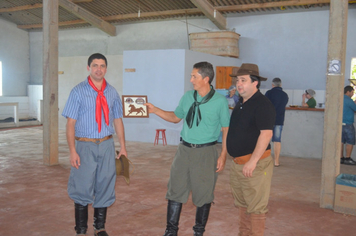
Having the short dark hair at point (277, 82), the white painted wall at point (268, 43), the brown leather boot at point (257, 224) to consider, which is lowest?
the brown leather boot at point (257, 224)

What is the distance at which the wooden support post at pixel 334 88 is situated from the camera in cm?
436

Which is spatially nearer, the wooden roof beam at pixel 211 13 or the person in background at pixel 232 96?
the person in background at pixel 232 96

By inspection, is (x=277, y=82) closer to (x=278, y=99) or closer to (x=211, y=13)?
(x=278, y=99)

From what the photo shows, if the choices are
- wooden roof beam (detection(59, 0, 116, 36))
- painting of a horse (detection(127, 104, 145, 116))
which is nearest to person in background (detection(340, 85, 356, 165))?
painting of a horse (detection(127, 104, 145, 116))

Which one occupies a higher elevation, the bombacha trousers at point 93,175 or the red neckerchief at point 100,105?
the red neckerchief at point 100,105

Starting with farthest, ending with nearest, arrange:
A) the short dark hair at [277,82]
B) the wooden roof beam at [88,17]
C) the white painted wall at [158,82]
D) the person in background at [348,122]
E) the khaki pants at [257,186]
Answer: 1. the wooden roof beam at [88,17]
2. the white painted wall at [158,82]
3. the person in background at [348,122]
4. the short dark hair at [277,82]
5. the khaki pants at [257,186]

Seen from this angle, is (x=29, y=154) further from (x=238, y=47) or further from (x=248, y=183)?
(x=238, y=47)

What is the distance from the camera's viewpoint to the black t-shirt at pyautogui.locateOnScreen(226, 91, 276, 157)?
2.75 meters

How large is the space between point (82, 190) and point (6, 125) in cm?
1183

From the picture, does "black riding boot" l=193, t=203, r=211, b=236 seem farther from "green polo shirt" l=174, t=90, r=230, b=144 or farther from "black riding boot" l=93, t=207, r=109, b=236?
"black riding boot" l=93, t=207, r=109, b=236

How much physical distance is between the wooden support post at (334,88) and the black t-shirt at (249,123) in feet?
6.42

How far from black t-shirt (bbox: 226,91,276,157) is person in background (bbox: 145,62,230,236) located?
0.18 metres

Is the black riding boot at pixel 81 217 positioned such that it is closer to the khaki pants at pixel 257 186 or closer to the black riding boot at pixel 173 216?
the black riding boot at pixel 173 216

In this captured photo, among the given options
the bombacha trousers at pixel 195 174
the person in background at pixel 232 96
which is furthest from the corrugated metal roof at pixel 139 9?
the bombacha trousers at pixel 195 174
